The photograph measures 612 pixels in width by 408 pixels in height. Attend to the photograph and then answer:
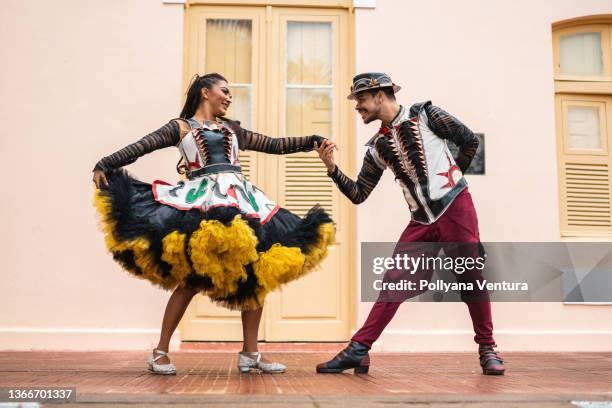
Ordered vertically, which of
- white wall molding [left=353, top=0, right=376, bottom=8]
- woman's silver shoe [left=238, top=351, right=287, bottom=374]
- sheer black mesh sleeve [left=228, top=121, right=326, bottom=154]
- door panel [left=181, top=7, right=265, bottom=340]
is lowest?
woman's silver shoe [left=238, top=351, right=287, bottom=374]

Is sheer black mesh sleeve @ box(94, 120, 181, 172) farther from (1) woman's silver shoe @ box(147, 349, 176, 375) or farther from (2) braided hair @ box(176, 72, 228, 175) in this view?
(1) woman's silver shoe @ box(147, 349, 176, 375)

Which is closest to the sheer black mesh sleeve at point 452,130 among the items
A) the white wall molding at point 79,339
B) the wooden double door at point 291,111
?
the wooden double door at point 291,111

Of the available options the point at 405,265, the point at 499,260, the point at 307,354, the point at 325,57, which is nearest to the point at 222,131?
the point at 405,265

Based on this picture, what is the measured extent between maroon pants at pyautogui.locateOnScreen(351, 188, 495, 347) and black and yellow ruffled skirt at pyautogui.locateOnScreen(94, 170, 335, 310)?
24.1 inches

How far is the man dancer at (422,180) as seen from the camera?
432 centimetres

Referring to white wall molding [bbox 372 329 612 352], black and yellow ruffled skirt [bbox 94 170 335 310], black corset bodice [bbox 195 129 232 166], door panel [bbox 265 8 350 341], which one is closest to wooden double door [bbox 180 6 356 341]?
door panel [bbox 265 8 350 341]

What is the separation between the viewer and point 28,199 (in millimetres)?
6387

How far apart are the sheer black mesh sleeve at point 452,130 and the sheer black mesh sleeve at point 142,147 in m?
1.60

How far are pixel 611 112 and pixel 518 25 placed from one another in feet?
4.47

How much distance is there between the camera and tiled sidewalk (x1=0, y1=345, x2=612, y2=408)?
3113 millimetres

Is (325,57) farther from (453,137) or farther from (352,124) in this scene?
(453,137)

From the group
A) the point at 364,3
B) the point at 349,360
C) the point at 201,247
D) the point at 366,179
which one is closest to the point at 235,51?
the point at 364,3

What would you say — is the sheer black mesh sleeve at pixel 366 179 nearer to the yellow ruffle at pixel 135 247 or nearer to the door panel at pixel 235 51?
the yellow ruffle at pixel 135 247

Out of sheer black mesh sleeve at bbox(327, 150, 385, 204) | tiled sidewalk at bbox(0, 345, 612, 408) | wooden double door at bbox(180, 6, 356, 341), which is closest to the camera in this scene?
tiled sidewalk at bbox(0, 345, 612, 408)
